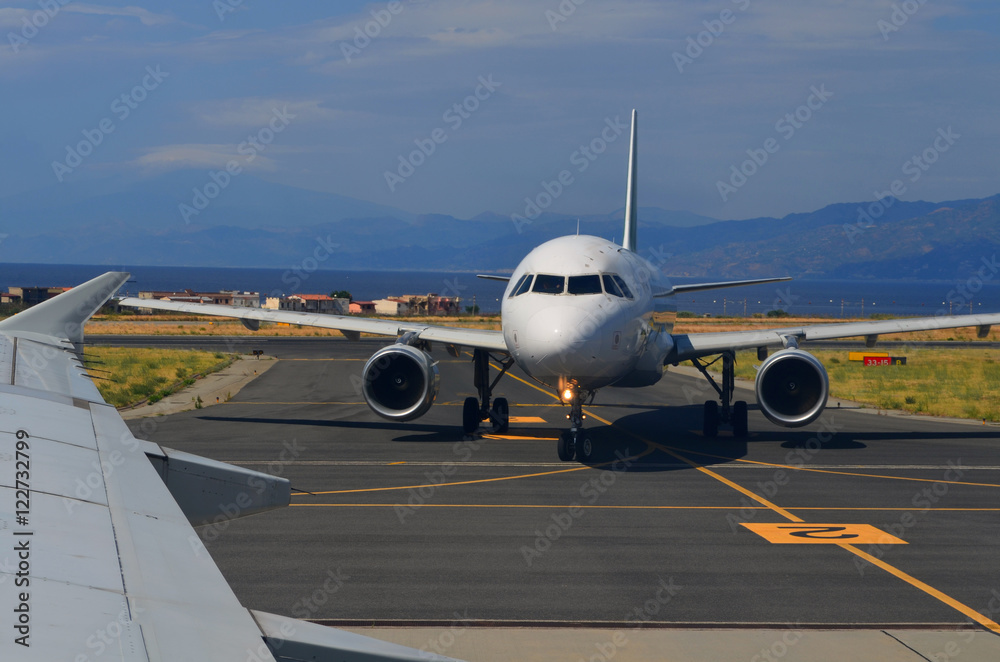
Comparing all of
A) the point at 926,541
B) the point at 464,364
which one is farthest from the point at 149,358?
→ the point at 926,541

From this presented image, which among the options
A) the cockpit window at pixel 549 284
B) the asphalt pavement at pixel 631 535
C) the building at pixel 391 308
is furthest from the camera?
the building at pixel 391 308

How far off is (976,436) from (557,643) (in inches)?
747

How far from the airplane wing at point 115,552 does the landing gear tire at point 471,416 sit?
57.1 ft

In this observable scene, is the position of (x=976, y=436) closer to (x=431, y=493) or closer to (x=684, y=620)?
(x=431, y=493)

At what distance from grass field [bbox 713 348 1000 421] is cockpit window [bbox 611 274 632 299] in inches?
558

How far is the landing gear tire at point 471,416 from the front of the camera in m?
23.2

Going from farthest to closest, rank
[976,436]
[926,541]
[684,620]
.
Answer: [976,436]
[926,541]
[684,620]

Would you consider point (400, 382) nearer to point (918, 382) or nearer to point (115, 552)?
point (115, 552)

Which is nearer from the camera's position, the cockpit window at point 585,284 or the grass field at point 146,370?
the cockpit window at point 585,284

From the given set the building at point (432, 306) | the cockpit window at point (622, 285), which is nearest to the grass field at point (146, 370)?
the cockpit window at point (622, 285)

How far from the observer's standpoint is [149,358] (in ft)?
146

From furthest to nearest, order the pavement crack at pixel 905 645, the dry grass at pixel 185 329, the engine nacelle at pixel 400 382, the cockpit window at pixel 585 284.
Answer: the dry grass at pixel 185 329
the engine nacelle at pixel 400 382
the cockpit window at pixel 585 284
the pavement crack at pixel 905 645

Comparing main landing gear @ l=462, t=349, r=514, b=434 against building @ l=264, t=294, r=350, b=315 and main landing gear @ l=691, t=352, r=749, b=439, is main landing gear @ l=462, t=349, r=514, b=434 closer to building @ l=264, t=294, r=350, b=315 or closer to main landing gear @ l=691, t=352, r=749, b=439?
main landing gear @ l=691, t=352, r=749, b=439
